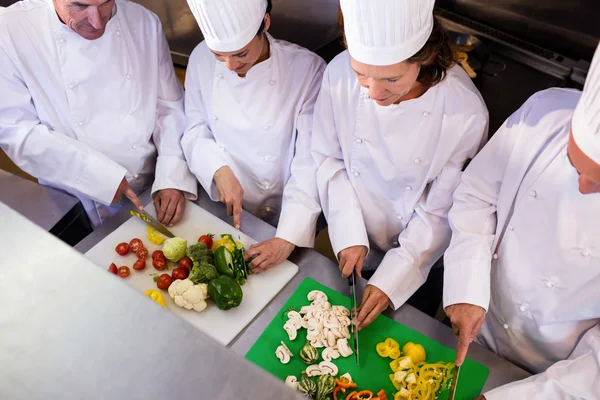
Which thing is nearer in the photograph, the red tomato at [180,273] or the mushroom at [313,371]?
the mushroom at [313,371]

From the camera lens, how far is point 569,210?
1.07 meters

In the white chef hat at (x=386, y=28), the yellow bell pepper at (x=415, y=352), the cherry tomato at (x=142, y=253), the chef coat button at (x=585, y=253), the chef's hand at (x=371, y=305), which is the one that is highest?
the white chef hat at (x=386, y=28)

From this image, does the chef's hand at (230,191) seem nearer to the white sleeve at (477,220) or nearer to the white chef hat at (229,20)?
the white chef hat at (229,20)

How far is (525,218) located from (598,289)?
8.2 inches

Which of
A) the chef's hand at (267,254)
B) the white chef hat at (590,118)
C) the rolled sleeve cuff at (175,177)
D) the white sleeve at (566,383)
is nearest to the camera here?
the white chef hat at (590,118)

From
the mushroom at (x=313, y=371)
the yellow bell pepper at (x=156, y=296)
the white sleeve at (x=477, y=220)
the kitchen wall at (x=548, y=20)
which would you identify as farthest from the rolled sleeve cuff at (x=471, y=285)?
the kitchen wall at (x=548, y=20)

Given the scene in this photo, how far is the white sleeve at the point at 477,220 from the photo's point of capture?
1204 millimetres

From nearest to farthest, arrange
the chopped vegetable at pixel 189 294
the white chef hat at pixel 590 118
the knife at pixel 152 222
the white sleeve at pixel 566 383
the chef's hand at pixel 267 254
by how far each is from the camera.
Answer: the white chef hat at pixel 590 118 → the white sleeve at pixel 566 383 → the chopped vegetable at pixel 189 294 → the chef's hand at pixel 267 254 → the knife at pixel 152 222

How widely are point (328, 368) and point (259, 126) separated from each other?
0.78m

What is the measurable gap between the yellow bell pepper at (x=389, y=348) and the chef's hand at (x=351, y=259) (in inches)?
8.4

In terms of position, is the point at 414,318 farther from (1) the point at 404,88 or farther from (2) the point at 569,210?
(1) the point at 404,88

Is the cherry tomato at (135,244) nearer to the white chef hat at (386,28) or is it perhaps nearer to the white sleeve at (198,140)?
the white sleeve at (198,140)

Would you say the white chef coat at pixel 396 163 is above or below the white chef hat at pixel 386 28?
below

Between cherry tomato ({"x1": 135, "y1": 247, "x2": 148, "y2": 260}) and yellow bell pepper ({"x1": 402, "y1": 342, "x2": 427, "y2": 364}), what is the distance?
76 centimetres
